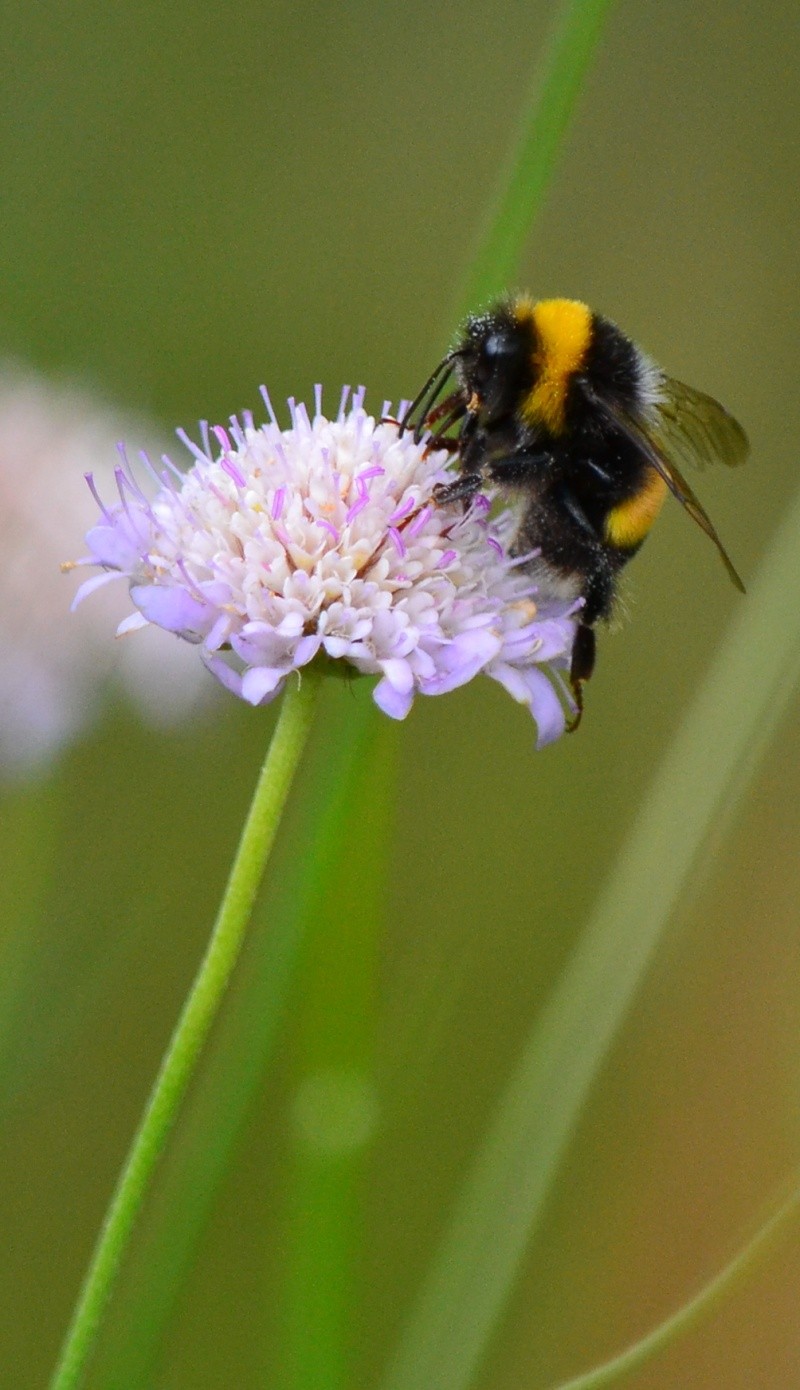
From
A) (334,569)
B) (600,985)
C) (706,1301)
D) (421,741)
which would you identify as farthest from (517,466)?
(421,741)

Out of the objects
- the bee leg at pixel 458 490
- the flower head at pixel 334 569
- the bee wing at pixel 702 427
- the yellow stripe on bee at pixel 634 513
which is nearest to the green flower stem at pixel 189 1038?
the flower head at pixel 334 569

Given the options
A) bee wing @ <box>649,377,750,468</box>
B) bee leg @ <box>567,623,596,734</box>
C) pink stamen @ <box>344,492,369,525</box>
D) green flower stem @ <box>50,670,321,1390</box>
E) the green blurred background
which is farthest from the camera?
the green blurred background

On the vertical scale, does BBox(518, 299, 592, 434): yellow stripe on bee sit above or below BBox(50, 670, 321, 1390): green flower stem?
above

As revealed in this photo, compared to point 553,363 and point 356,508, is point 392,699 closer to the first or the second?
point 356,508

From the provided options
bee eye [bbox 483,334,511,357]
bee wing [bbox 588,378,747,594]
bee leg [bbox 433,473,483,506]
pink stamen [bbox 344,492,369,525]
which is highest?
bee eye [bbox 483,334,511,357]

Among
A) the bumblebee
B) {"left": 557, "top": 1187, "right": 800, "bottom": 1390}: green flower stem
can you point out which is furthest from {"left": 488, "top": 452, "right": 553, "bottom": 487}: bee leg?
{"left": 557, "top": 1187, "right": 800, "bottom": 1390}: green flower stem

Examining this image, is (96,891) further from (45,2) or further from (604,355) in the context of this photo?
(45,2)

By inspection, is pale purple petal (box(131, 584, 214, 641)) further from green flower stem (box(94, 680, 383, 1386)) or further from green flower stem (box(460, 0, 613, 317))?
green flower stem (box(460, 0, 613, 317))
